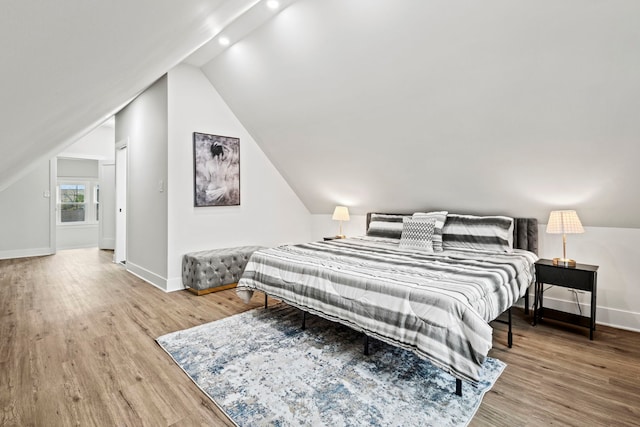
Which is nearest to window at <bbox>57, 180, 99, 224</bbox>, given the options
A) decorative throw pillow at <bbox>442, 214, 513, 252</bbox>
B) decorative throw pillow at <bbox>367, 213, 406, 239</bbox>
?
decorative throw pillow at <bbox>367, 213, 406, 239</bbox>

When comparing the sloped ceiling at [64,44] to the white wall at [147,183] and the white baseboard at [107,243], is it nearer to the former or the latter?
the white wall at [147,183]

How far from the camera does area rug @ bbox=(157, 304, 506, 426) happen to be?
1.76 meters

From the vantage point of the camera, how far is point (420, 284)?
2.15 metres

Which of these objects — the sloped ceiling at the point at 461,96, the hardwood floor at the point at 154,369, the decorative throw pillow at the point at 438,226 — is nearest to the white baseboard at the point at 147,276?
the hardwood floor at the point at 154,369

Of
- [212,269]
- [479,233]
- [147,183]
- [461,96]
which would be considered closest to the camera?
[461,96]

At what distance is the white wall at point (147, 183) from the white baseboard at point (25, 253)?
3021 mm

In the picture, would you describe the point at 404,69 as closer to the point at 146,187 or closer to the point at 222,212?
the point at 222,212

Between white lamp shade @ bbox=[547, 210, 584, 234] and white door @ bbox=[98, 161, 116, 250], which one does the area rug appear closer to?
white lamp shade @ bbox=[547, 210, 584, 234]

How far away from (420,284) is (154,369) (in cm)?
191

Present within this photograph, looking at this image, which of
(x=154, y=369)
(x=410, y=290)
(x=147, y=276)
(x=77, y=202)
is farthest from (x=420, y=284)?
(x=77, y=202)

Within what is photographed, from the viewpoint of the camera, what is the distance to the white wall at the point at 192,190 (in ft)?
13.3

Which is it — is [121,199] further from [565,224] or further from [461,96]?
[565,224]

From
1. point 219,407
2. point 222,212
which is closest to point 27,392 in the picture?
point 219,407

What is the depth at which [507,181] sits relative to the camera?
3316 millimetres
